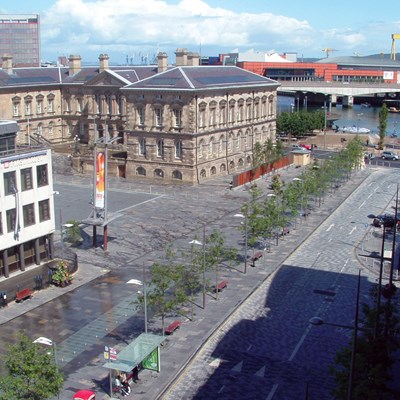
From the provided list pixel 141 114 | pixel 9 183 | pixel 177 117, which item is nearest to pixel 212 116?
pixel 177 117

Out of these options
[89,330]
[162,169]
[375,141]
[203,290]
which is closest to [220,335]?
[203,290]

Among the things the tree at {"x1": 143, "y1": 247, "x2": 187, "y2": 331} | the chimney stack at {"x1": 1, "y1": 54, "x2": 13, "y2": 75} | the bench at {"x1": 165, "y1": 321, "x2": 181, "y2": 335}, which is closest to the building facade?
the tree at {"x1": 143, "y1": 247, "x2": 187, "y2": 331}

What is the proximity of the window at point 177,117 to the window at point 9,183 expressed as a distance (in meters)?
41.7

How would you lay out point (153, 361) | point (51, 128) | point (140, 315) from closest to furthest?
point (153, 361), point (140, 315), point (51, 128)

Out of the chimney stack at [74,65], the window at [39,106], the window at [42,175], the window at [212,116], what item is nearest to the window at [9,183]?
the window at [42,175]

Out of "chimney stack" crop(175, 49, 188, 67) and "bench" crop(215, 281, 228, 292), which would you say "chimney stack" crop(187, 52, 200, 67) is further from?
"bench" crop(215, 281, 228, 292)

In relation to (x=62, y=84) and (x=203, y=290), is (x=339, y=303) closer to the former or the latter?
(x=203, y=290)

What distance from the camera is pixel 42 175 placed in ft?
163

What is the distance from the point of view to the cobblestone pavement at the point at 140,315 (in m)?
35.8

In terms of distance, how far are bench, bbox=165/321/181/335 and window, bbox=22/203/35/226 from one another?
1483 cm

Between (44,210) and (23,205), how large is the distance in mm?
2443

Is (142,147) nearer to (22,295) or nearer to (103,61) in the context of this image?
(103,61)

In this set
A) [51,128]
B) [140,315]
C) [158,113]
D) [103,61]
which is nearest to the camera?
[140,315]

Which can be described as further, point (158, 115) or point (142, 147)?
point (142, 147)
